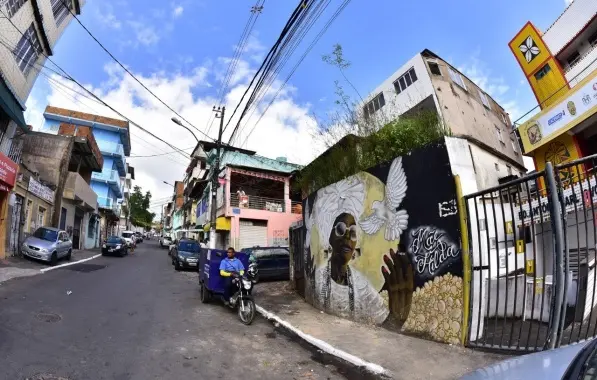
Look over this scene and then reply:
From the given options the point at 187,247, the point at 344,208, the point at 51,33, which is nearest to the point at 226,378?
the point at 344,208

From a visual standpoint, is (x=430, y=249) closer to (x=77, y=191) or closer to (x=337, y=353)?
(x=337, y=353)

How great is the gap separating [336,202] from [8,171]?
14.0 meters

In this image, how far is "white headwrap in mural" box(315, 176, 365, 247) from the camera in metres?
7.72

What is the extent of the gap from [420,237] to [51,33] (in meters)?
20.6

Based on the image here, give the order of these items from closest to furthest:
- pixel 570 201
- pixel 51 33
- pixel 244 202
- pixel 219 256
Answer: pixel 570 201
pixel 219 256
pixel 51 33
pixel 244 202

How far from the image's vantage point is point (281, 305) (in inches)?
390

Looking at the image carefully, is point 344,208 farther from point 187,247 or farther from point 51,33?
point 51,33

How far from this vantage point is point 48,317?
6664mm

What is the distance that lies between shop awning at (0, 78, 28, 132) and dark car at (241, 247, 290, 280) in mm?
11360

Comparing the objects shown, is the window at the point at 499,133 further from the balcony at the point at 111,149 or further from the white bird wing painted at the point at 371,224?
the balcony at the point at 111,149

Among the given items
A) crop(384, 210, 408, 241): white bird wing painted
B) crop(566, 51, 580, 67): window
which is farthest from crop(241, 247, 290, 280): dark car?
crop(566, 51, 580, 67): window

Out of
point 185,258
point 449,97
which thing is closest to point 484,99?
point 449,97

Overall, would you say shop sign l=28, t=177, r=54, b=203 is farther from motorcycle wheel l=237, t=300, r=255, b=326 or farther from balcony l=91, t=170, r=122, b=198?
balcony l=91, t=170, r=122, b=198

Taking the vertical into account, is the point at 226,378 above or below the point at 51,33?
below
